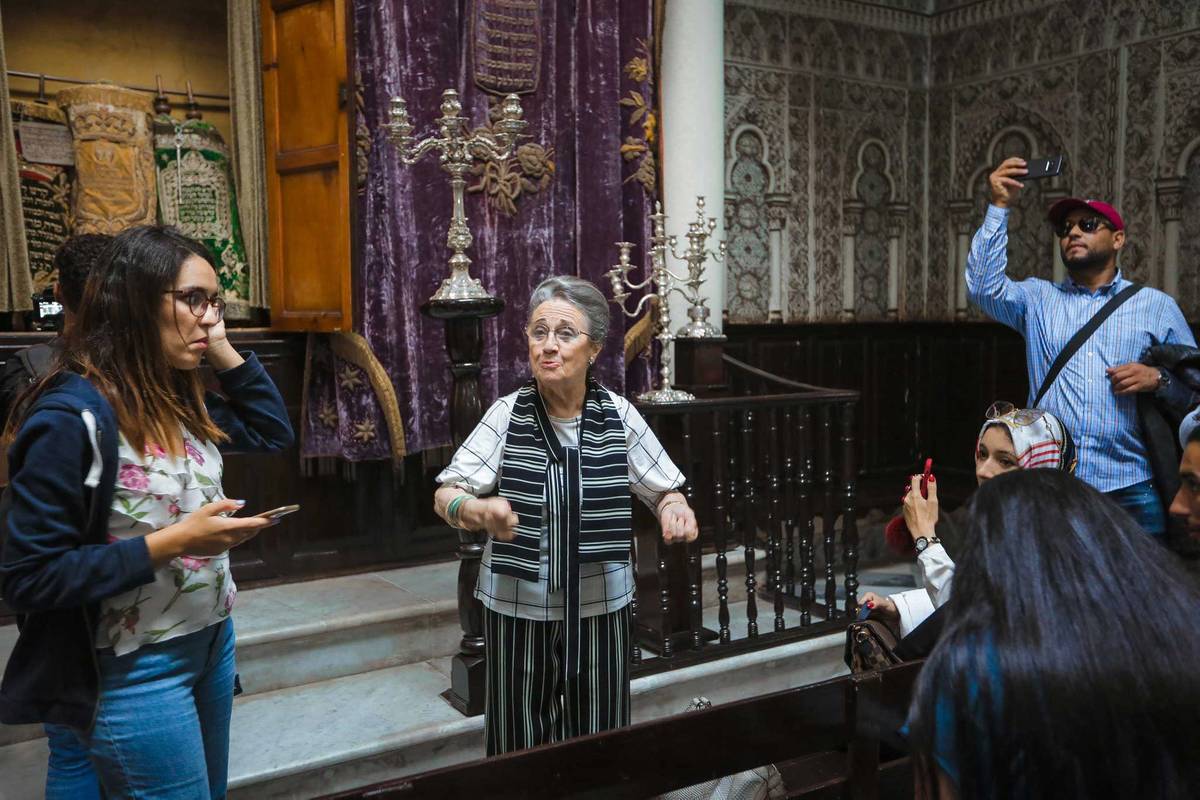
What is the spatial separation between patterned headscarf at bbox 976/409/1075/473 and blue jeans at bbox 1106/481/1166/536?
0.94 metres

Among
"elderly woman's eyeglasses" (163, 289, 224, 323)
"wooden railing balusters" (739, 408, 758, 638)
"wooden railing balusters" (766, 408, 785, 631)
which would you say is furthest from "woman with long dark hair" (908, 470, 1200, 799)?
"wooden railing balusters" (766, 408, 785, 631)

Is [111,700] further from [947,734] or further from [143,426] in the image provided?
[947,734]

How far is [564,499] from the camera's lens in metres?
2.19

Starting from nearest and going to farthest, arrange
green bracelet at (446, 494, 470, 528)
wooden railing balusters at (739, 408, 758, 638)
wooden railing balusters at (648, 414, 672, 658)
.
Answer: green bracelet at (446, 494, 470, 528) < wooden railing balusters at (648, 414, 672, 658) < wooden railing balusters at (739, 408, 758, 638)

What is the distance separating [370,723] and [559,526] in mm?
1625

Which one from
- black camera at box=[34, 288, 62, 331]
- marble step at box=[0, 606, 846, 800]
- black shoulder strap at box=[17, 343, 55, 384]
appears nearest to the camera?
black shoulder strap at box=[17, 343, 55, 384]

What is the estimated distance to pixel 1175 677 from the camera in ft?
3.34

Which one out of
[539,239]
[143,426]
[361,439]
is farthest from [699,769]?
[539,239]

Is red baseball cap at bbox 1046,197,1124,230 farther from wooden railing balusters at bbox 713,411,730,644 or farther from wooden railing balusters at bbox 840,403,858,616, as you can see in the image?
wooden railing balusters at bbox 713,411,730,644

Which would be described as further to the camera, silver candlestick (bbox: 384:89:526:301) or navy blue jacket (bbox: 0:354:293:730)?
silver candlestick (bbox: 384:89:526:301)

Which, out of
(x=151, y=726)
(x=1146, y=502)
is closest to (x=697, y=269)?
(x=1146, y=502)

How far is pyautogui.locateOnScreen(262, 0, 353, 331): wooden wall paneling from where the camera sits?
4.36 m

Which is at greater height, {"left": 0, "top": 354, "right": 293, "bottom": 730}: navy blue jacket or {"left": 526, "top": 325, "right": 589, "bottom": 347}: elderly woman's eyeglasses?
{"left": 526, "top": 325, "right": 589, "bottom": 347}: elderly woman's eyeglasses

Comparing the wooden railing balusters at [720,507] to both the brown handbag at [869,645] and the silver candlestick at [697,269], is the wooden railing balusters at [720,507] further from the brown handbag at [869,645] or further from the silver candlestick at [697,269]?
the brown handbag at [869,645]
